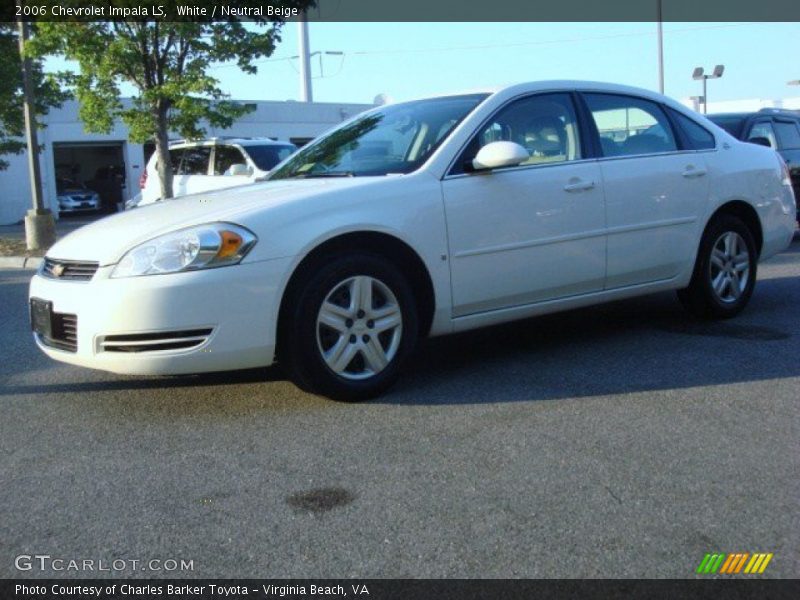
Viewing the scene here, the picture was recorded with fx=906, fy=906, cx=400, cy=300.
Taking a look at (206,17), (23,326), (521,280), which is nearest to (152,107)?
(206,17)

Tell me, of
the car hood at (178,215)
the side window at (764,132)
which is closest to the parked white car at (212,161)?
the side window at (764,132)

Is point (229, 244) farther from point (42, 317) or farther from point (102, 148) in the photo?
point (102, 148)

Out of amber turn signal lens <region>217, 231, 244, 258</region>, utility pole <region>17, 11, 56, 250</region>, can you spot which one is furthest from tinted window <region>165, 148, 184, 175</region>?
amber turn signal lens <region>217, 231, 244, 258</region>

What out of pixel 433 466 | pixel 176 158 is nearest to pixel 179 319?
pixel 433 466

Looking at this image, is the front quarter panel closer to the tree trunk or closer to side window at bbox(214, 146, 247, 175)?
the tree trunk

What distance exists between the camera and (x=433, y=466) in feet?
12.2

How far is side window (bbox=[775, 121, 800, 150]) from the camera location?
1174 centimetres

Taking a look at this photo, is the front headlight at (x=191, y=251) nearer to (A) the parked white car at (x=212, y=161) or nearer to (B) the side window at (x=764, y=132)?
(B) the side window at (x=764, y=132)

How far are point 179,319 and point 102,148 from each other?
31707 mm

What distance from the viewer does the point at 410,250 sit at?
4805mm

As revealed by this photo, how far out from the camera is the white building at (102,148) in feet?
93.5

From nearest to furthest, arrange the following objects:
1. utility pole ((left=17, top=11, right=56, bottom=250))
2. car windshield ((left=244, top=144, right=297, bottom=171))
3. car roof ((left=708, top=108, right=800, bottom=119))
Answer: car roof ((left=708, top=108, right=800, bottom=119))
utility pole ((left=17, top=11, right=56, bottom=250))
car windshield ((left=244, top=144, right=297, bottom=171))

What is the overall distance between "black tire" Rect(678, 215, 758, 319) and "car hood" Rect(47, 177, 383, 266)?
263 centimetres

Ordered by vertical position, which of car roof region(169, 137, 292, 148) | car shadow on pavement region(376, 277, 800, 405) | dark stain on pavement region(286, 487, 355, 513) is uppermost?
car roof region(169, 137, 292, 148)
